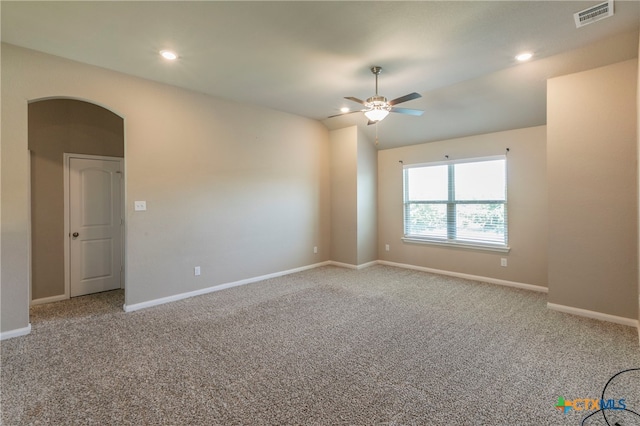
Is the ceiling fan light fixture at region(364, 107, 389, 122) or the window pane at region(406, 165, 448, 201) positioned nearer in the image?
the ceiling fan light fixture at region(364, 107, 389, 122)

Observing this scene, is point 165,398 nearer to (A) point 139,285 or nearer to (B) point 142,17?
(A) point 139,285

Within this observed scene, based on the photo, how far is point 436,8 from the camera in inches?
97.6

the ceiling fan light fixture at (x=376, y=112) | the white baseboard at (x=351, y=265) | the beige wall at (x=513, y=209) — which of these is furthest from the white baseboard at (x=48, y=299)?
the beige wall at (x=513, y=209)

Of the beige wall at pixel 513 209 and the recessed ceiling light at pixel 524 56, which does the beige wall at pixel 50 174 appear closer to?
the beige wall at pixel 513 209

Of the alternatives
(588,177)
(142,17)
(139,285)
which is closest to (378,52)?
(142,17)

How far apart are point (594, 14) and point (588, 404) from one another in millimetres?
3031

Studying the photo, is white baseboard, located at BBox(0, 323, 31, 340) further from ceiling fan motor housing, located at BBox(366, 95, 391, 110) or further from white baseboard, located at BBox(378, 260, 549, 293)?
white baseboard, located at BBox(378, 260, 549, 293)

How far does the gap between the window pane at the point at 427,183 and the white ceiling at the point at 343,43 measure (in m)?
1.38

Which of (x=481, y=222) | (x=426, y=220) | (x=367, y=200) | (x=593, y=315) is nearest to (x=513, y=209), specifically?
(x=481, y=222)

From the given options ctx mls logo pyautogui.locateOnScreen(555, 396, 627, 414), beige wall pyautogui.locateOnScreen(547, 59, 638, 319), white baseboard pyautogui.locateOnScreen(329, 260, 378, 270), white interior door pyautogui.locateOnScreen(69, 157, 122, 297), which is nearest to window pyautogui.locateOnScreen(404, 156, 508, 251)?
white baseboard pyautogui.locateOnScreen(329, 260, 378, 270)

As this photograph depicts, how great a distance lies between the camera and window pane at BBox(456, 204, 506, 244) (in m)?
4.90

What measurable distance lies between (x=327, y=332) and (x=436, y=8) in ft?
10.1

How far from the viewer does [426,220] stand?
18.9 feet

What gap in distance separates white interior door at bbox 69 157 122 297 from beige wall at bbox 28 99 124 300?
142 millimetres
